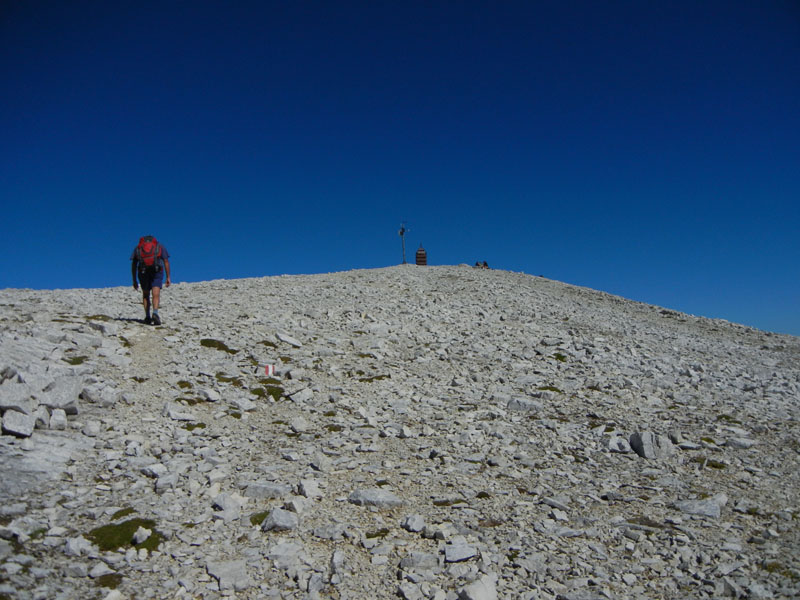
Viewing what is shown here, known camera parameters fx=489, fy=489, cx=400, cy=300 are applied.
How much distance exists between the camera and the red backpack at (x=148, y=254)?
14.7m

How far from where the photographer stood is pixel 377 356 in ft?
48.8

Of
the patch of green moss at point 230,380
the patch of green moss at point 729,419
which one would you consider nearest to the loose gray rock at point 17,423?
the patch of green moss at point 230,380

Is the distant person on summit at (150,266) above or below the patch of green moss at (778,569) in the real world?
above

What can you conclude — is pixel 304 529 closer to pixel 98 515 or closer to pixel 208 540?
pixel 208 540

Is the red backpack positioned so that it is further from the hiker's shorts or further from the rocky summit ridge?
the rocky summit ridge

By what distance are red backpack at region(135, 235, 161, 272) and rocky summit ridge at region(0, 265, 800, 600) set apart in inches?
74.0

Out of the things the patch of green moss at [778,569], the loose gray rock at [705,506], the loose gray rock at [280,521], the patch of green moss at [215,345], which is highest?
the patch of green moss at [215,345]

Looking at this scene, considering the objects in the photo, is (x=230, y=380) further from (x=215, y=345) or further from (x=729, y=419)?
(x=729, y=419)

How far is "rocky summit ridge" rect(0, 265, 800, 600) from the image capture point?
17.8 feet

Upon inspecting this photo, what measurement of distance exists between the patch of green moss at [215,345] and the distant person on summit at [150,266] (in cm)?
212

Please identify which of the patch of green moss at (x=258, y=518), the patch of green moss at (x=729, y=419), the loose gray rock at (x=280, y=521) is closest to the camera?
the loose gray rock at (x=280, y=521)

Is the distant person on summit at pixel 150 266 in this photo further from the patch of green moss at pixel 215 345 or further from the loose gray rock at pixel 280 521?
the loose gray rock at pixel 280 521

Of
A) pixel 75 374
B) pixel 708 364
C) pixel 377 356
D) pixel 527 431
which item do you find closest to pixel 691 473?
pixel 527 431

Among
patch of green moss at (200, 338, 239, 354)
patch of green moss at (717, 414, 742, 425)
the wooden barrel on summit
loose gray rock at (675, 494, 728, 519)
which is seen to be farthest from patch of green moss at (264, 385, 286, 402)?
the wooden barrel on summit
